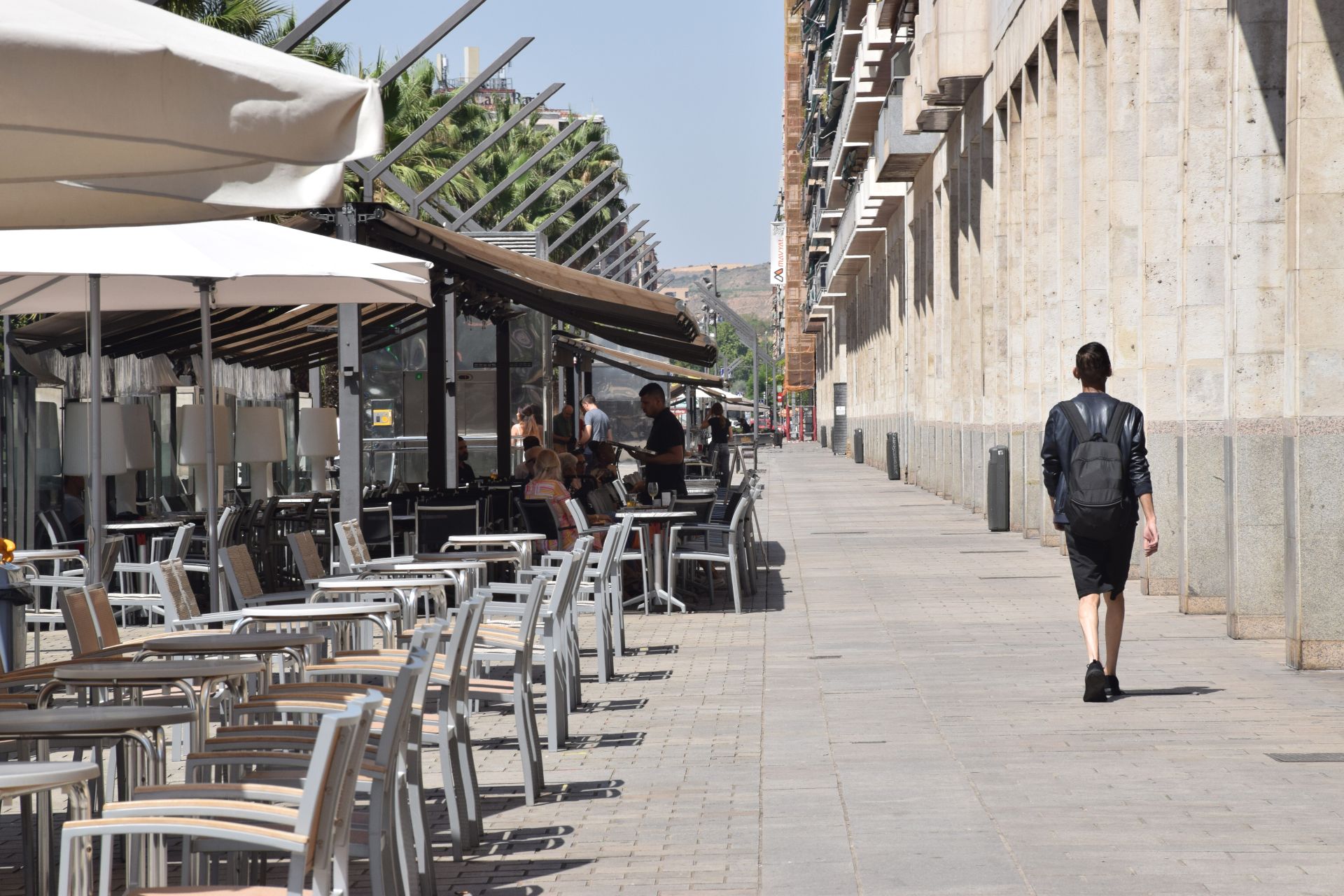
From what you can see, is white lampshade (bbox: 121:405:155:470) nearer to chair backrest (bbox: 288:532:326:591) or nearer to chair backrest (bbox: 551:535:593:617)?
chair backrest (bbox: 288:532:326:591)

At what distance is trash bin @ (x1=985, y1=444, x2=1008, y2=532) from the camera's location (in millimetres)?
23328

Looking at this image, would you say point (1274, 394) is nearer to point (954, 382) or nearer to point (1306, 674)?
point (1306, 674)

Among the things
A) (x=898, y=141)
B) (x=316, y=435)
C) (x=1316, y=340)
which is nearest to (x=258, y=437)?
(x=316, y=435)

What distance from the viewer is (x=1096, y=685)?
923cm

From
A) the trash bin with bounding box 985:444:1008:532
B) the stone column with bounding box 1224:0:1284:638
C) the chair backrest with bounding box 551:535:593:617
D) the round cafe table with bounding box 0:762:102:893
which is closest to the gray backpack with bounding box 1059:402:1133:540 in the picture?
the stone column with bounding box 1224:0:1284:638

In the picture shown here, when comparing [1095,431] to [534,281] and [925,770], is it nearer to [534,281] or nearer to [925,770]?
[925,770]

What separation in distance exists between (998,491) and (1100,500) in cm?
1429

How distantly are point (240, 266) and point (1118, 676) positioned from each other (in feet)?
18.6

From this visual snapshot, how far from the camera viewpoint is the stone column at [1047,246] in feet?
71.3

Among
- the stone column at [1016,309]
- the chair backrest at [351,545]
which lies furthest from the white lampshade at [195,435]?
the stone column at [1016,309]

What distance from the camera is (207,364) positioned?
11.9m

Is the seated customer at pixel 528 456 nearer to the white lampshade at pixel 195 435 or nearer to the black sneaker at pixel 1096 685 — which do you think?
the white lampshade at pixel 195 435

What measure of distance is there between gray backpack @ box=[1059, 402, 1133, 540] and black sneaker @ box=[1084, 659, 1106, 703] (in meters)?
0.68

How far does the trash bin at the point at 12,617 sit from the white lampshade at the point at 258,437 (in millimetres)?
8517
